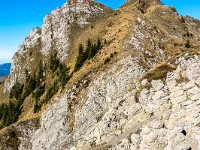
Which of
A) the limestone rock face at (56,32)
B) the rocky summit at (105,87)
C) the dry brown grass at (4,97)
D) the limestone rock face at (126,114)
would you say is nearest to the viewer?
the limestone rock face at (126,114)

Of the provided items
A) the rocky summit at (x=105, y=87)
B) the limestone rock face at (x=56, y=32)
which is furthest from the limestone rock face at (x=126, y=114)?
the limestone rock face at (x=56, y=32)

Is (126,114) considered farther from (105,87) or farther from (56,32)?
(56,32)

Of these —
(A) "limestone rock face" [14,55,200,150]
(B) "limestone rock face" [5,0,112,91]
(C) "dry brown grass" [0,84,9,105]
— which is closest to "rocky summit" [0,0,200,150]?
(A) "limestone rock face" [14,55,200,150]

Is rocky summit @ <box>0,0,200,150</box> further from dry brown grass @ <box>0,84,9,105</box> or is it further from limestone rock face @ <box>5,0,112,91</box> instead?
dry brown grass @ <box>0,84,9,105</box>

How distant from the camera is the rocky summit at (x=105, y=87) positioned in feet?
86.4

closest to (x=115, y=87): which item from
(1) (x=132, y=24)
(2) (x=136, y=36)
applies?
(2) (x=136, y=36)

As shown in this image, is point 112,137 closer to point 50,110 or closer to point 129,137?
point 129,137

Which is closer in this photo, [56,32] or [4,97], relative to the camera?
[56,32]

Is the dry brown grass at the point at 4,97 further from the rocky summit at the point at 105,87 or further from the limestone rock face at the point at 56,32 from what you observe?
the limestone rock face at the point at 56,32

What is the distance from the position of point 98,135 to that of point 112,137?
14.5 feet

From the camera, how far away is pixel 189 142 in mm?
22828

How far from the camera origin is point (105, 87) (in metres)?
46.2

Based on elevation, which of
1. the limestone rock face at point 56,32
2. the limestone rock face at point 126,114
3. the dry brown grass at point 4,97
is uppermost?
the limestone rock face at point 56,32

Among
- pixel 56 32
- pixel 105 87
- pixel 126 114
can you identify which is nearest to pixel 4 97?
pixel 56 32
